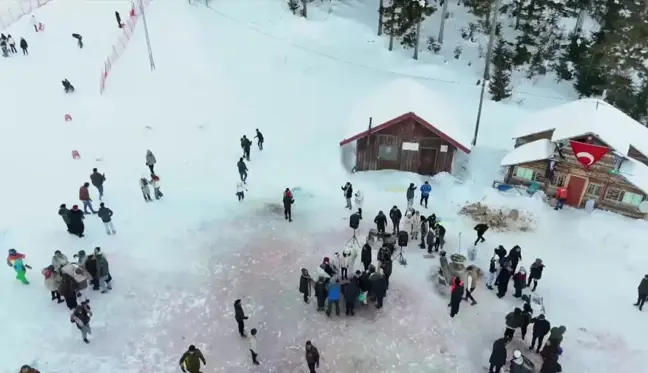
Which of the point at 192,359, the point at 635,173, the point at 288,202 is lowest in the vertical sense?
the point at 192,359

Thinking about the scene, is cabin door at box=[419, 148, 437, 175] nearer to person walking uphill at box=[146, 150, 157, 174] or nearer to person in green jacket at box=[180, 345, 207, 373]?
person walking uphill at box=[146, 150, 157, 174]

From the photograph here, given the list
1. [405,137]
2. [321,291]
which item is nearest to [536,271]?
[321,291]

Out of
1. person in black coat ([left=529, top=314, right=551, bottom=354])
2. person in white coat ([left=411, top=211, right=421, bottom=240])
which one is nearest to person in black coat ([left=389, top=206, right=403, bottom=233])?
person in white coat ([left=411, top=211, right=421, bottom=240])

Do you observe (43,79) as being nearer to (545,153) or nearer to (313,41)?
(313,41)

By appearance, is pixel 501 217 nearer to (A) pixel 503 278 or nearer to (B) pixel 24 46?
(A) pixel 503 278

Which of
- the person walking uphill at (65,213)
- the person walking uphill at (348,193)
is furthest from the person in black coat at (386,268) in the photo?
the person walking uphill at (65,213)

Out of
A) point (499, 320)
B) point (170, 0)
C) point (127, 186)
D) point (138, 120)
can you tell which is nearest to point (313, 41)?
point (170, 0)
